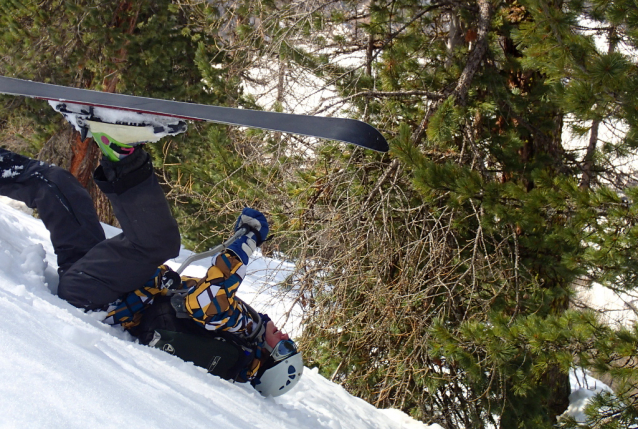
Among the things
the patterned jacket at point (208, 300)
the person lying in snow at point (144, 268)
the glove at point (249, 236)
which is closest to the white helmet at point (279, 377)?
the person lying in snow at point (144, 268)

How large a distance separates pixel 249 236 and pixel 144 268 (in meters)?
0.52

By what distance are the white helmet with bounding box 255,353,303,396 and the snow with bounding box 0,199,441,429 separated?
6cm

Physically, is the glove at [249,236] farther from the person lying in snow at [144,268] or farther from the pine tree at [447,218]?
the pine tree at [447,218]

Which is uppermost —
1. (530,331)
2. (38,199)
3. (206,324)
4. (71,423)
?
(530,331)

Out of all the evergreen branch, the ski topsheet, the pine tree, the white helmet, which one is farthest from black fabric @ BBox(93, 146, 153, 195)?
the evergreen branch

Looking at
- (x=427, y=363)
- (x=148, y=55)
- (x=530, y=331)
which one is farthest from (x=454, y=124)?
(x=148, y=55)

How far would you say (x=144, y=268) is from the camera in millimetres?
2365

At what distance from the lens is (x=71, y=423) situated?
43.7 inches

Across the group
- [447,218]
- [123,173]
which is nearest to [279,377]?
[123,173]

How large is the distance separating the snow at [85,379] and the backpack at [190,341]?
11cm

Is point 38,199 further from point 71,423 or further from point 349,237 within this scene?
point 349,237

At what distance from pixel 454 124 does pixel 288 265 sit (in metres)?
1.84

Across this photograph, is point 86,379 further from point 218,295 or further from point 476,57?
point 476,57

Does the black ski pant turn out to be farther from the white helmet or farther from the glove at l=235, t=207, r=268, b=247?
the white helmet
